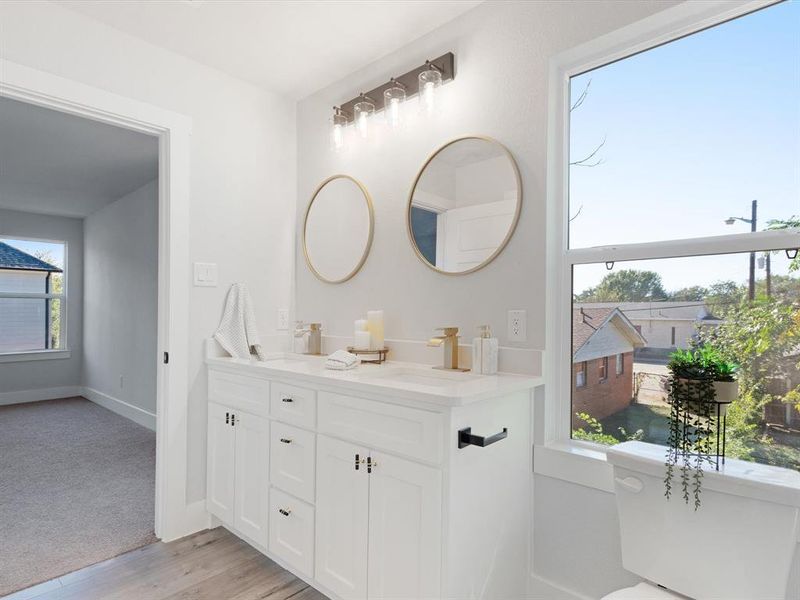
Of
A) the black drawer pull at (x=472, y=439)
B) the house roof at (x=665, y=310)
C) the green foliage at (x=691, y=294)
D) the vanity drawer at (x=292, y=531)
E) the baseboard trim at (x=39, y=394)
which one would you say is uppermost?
the green foliage at (x=691, y=294)

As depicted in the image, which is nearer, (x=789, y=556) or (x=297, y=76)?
(x=789, y=556)

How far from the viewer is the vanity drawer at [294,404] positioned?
1788mm

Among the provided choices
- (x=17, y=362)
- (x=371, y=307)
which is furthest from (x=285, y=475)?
(x=17, y=362)

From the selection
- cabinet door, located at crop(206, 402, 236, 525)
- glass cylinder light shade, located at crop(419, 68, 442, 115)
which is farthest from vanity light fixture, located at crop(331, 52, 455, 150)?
cabinet door, located at crop(206, 402, 236, 525)

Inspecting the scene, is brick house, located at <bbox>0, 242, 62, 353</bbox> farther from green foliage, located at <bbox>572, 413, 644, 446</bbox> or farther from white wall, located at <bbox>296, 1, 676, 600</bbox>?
green foliage, located at <bbox>572, 413, 644, 446</bbox>

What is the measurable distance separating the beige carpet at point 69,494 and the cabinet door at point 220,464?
0.34 meters

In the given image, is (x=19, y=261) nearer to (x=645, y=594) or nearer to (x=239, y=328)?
(x=239, y=328)

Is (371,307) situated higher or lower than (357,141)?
lower

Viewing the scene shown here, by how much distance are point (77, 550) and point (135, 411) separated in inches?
108

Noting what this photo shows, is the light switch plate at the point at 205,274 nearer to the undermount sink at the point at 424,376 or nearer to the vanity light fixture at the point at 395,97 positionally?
the vanity light fixture at the point at 395,97

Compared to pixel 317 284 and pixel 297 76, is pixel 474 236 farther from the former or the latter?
pixel 297 76

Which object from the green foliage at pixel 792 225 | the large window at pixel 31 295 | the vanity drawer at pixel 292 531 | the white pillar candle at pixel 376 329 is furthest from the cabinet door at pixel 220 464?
the large window at pixel 31 295

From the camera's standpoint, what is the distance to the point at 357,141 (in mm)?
2430

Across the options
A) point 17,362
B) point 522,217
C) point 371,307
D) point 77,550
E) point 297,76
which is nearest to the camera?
point 522,217
